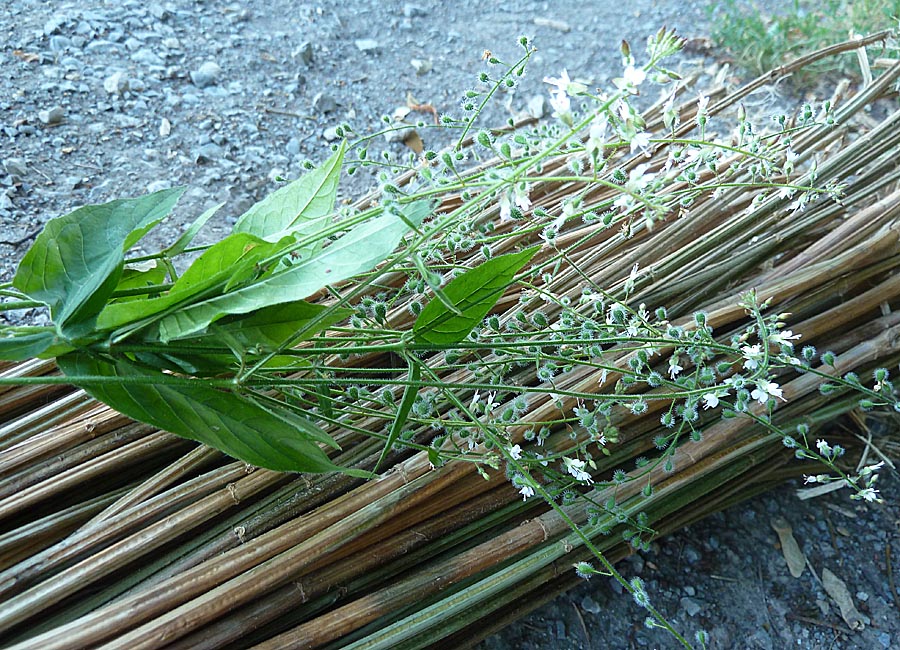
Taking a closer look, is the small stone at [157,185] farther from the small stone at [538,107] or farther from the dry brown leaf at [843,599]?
the dry brown leaf at [843,599]

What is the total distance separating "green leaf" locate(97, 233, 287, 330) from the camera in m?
0.53

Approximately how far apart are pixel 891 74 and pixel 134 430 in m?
0.98

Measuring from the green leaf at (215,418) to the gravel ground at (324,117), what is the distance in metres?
0.37

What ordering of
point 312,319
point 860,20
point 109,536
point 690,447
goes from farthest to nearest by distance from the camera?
point 860,20, point 690,447, point 109,536, point 312,319

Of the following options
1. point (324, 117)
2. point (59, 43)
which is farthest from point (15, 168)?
point (324, 117)

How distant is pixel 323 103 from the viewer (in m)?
1.60

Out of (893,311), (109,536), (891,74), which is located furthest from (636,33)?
(109,536)

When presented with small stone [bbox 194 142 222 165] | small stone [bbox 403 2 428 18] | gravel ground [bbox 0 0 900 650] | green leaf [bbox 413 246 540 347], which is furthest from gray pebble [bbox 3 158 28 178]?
small stone [bbox 403 2 428 18]

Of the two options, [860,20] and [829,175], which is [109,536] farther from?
[860,20]

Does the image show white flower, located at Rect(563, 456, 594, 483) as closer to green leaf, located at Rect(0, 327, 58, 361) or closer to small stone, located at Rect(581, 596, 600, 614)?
small stone, located at Rect(581, 596, 600, 614)

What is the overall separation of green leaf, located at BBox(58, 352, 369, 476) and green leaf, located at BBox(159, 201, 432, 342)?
0.06 metres

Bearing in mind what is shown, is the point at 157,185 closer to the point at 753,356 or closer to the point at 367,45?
the point at 367,45

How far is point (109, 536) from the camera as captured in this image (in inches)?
26.7

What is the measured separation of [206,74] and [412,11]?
2.08ft
